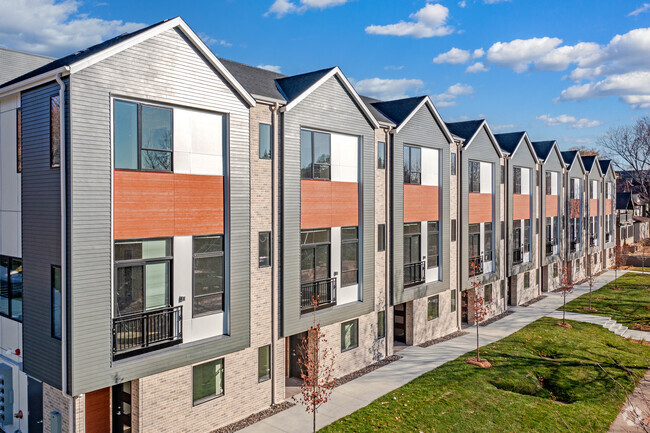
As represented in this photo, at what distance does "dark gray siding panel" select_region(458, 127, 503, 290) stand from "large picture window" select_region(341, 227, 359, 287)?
7.76m

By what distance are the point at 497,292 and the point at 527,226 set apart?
596 centimetres

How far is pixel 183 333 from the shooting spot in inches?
477

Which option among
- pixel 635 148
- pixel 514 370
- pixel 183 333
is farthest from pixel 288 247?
pixel 635 148

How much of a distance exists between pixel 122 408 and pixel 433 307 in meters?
14.0

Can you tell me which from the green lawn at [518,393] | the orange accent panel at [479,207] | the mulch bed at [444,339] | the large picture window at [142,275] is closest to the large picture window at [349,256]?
the green lawn at [518,393]

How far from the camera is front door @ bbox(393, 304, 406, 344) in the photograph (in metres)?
21.0

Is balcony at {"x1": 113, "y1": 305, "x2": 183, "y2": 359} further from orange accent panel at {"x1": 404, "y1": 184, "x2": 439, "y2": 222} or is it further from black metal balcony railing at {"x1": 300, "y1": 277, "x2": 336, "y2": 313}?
orange accent panel at {"x1": 404, "y1": 184, "x2": 439, "y2": 222}

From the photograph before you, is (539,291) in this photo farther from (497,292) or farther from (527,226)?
(497,292)

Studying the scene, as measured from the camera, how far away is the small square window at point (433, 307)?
21.5 meters

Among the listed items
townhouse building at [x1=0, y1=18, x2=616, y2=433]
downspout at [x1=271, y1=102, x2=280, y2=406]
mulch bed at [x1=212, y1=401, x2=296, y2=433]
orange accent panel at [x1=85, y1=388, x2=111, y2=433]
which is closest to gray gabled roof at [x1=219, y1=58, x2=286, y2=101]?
townhouse building at [x1=0, y1=18, x2=616, y2=433]

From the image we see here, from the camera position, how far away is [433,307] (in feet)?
71.3

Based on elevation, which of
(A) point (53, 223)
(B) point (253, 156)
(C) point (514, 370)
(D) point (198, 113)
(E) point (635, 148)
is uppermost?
(E) point (635, 148)

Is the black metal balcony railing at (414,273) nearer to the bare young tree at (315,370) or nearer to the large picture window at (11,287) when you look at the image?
the bare young tree at (315,370)

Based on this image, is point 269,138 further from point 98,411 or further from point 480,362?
point 480,362
